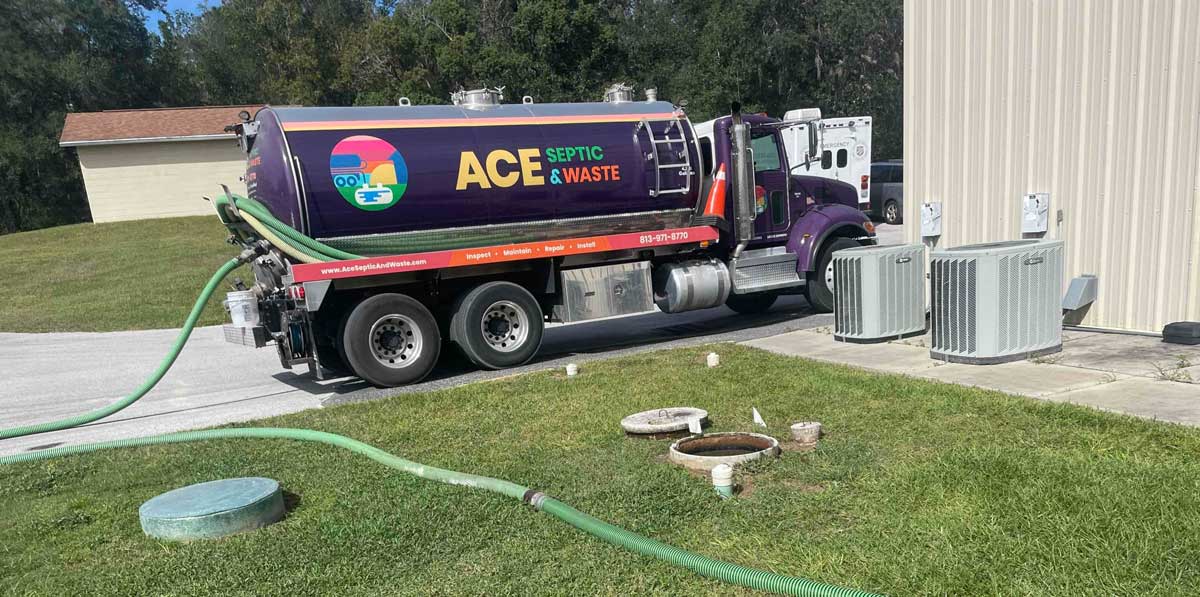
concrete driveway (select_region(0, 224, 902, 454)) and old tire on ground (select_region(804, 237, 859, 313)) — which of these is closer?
concrete driveway (select_region(0, 224, 902, 454))

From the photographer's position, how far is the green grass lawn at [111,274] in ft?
54.6

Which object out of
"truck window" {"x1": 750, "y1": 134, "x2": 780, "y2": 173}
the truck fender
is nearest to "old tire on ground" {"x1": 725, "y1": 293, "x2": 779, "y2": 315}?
the truck fender

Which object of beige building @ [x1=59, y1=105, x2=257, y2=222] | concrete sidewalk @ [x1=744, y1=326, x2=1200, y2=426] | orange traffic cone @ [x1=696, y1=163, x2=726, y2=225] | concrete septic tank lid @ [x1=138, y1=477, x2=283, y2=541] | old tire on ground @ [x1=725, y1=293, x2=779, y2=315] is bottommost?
old tire on ground @ [x1=725, y1=293, x2=779, y2=315]

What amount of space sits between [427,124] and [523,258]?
1.80m

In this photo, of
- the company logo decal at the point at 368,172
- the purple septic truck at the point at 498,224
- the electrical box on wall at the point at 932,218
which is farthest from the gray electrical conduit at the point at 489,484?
the electrical box on wall at the point at 932,218

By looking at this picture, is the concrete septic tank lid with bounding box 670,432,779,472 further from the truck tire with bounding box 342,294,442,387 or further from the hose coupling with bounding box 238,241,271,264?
the hose coupling with bounding box 238,241,271,264

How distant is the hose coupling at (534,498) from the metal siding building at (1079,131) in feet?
22.3

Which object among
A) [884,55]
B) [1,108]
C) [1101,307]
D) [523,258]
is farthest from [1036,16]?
[1,108]

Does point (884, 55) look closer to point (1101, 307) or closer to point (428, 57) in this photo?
point (428, 57)

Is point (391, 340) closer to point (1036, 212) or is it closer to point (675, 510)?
point (675, 510)

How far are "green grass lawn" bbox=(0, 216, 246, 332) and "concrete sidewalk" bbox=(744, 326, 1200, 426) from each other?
12087 mm

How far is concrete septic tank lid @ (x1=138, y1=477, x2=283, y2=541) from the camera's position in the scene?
4.77 m

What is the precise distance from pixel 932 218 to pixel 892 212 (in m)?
16.3

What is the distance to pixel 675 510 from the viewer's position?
4.76m
